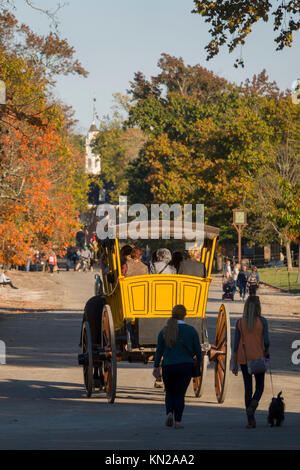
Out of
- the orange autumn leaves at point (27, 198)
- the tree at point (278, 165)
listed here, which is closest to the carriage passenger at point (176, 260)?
the orange autumn leaves at point (27, 198)

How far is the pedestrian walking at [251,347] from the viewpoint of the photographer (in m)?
11.5

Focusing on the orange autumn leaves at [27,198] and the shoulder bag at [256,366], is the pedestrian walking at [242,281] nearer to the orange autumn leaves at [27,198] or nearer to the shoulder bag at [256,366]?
the orange autumn leaves at [27,198]

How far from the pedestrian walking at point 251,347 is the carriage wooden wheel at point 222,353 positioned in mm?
1253

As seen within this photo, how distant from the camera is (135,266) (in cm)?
1432

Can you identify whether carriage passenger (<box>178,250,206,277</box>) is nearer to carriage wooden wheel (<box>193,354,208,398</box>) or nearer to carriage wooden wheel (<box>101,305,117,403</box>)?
carriage wooden wheel (<box>193,354,208,398</box>)

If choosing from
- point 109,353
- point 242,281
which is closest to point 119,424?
point 109,353

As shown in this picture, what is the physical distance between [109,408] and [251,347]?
2.43m

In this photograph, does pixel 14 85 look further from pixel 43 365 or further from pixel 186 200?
pixel 186 200

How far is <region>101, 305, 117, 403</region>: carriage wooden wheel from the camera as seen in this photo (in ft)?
42.9

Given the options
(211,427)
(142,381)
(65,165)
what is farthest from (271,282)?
(211,427)

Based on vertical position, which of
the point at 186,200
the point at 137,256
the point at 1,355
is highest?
the point at 186,200

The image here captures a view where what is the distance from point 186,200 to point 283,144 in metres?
9.16

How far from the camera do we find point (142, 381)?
16.7 m
